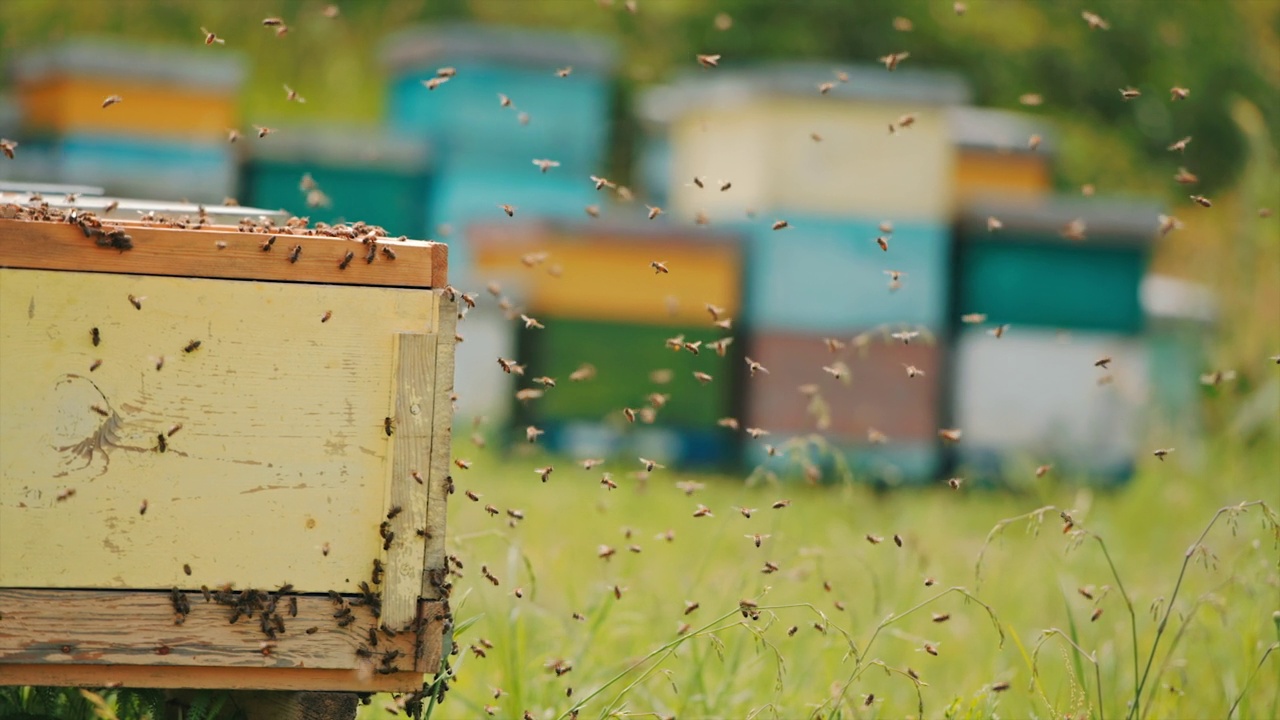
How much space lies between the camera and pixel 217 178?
838 cm

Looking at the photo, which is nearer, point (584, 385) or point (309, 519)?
point (309, 519)

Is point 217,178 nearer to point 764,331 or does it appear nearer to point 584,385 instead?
point 584,385

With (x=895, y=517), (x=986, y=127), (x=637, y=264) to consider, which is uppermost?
(x=986, y=127)

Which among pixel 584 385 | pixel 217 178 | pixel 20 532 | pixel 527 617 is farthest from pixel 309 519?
pixel 217 178

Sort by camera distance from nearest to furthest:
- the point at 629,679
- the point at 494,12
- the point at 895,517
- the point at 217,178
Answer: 1. the point at 629,679
2. the point at 895,517
3. the point at 217,178
4. the point at 494,12

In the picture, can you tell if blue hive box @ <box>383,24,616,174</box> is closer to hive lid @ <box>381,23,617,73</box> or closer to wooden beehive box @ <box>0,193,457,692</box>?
hive lid @ <box>381,23,617,73</box>

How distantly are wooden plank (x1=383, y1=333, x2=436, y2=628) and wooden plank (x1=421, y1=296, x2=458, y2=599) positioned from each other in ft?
0.04

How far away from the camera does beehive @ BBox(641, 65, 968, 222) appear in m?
7.94

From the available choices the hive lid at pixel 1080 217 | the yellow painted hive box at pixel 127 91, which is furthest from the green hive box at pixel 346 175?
the hive lid at pixel 1080 217

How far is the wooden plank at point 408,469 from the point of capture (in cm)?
210

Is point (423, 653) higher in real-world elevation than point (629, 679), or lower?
higher

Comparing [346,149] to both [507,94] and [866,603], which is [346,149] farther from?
[866,603]

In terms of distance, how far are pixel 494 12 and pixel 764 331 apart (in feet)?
32.4

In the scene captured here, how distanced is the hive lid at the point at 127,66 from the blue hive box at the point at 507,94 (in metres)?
1.28
